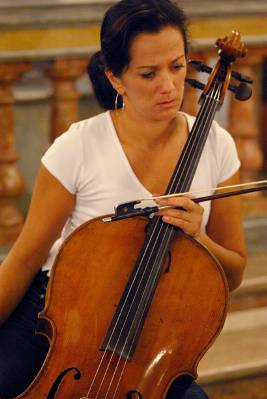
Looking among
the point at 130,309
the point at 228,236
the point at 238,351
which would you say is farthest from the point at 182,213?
the point at 238,351

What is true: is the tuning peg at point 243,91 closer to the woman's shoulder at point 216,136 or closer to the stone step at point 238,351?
the woman's shoulder at point 216,136

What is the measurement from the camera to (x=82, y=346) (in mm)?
1581

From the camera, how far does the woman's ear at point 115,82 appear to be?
1758 millimetres

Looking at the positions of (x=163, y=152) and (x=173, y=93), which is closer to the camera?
(x=173, y=93)

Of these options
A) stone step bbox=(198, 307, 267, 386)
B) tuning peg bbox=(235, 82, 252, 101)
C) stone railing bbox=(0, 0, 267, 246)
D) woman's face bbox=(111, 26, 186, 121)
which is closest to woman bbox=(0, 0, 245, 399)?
woman's face bbox=(111, 26, 186, 121)

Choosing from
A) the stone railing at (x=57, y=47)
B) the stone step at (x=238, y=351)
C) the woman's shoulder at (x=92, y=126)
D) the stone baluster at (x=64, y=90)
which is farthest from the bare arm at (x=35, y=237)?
the stone baluster at (x=64, y=90)

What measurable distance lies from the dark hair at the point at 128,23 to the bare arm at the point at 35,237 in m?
0.25

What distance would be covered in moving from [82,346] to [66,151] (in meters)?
0.39

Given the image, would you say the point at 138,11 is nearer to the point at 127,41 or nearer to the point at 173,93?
the point at 127,41

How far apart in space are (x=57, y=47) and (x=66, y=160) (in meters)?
0.97

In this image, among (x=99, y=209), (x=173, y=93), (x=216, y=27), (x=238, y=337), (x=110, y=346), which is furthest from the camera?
(x=216, y=27)

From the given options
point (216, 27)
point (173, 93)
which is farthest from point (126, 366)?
point (216, 27)

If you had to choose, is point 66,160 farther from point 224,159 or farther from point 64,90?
point 64,90

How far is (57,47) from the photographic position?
2645 mm
